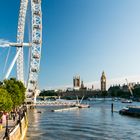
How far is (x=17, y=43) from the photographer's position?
6203cm

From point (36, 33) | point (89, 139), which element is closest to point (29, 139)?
point (89, 139)

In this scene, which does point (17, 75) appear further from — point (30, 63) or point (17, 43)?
point (17, 43)

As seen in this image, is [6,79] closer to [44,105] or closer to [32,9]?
[32,9]

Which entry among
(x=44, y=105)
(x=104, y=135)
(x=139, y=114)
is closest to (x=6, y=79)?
(x=104, y=135)

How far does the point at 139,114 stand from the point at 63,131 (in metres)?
32.0

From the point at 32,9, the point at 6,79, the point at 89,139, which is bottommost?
the point at 89,139

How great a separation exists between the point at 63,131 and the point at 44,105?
213ft

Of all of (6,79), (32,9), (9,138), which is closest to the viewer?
(9,138)

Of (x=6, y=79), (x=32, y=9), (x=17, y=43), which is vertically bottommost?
(x=6, y=79)

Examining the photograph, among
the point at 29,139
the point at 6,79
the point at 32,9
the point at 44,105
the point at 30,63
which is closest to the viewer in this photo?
the point at 29,139

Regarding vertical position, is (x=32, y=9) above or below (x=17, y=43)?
above

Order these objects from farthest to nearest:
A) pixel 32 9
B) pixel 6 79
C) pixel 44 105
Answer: pixel 44 105 < pixel 32 9 < pixel 6 79

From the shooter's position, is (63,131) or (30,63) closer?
(63,131)

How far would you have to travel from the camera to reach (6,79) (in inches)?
2318
